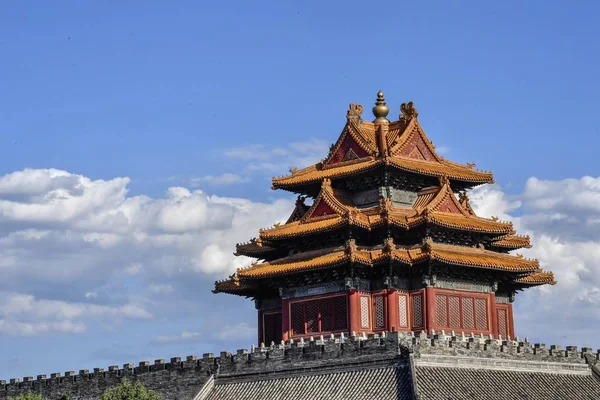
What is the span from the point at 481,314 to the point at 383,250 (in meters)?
7.01

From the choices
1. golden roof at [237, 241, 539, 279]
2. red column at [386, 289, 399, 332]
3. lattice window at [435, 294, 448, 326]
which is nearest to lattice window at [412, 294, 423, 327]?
lattice window at [435, 294, 448, 326]

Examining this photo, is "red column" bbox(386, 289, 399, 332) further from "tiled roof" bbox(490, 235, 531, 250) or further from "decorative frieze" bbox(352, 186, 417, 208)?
"tiled roof" bbox(490, 235, 531, 250)

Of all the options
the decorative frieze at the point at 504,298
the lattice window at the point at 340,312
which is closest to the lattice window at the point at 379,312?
the lattice window at the point at 340,312

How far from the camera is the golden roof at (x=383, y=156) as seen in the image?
81.5m

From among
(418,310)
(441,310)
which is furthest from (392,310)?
(441,310)

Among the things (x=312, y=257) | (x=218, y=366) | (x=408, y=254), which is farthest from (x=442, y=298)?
(x=218, y=366)

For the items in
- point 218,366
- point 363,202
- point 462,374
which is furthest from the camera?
point 363,202

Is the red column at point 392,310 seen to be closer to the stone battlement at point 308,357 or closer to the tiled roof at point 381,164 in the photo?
the stone battlement at point 308,357

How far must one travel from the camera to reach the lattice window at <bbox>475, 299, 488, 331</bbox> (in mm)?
78875

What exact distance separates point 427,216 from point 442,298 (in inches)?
182

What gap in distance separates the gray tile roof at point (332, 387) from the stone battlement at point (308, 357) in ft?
1.80

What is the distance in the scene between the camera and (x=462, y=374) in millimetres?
69312

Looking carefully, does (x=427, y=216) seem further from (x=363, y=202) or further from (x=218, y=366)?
(x=218, y=366)

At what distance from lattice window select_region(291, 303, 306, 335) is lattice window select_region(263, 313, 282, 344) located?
128 inches
